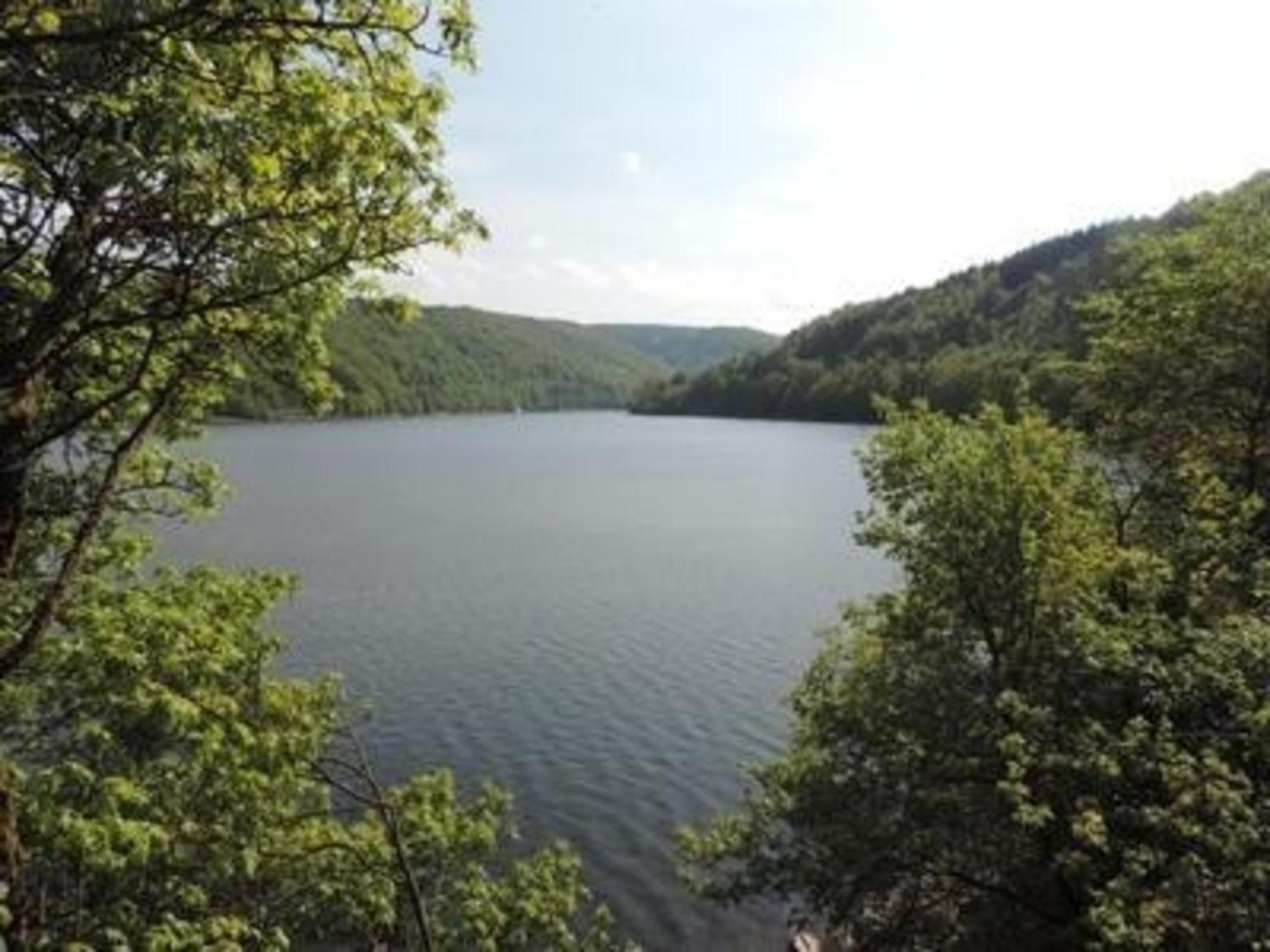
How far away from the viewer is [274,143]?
9016 millimetres

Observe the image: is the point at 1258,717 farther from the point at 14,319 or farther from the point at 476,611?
the point at 476,611

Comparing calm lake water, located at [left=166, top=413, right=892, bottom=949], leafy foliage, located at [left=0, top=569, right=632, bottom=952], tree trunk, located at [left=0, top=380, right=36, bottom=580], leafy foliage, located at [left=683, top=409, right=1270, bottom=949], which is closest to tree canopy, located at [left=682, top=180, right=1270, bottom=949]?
leafy foliage, located at [left=683, top=409, right=1270, bottom=949]

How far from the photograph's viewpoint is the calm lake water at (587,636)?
43.7 m

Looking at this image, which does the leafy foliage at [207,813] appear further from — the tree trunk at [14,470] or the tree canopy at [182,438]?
the tree trunk at [14,470]

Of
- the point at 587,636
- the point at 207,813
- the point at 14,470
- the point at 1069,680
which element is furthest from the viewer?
the point at 587,636

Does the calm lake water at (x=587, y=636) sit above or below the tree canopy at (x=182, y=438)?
below

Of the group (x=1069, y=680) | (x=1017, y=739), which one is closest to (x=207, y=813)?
(x=1017, y=739)

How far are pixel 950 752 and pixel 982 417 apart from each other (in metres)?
8.27

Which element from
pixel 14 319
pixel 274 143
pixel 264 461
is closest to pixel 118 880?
pixel 14 319

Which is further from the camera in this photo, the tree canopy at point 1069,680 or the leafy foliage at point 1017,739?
the tree canopy at point 1069,680

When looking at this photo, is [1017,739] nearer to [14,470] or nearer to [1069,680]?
[1069,680]

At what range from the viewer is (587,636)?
222 ft

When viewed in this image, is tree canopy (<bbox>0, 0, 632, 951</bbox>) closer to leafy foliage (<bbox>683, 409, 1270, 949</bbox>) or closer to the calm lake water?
leafy foliage (<bbox>683, 409, 1270, 949</bbox>)

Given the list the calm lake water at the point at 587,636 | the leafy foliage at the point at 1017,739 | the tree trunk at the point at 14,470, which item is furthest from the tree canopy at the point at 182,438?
the calm lake water at the point at 587,636
